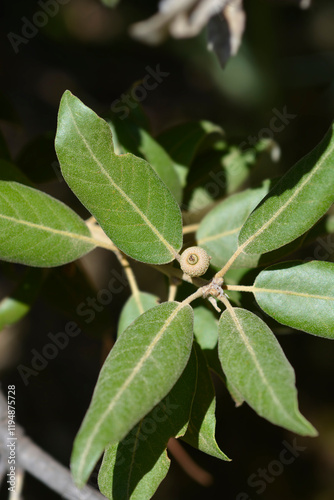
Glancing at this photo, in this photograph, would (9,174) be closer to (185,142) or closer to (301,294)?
(185,142)

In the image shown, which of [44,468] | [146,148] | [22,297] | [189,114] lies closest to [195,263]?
[146,148]

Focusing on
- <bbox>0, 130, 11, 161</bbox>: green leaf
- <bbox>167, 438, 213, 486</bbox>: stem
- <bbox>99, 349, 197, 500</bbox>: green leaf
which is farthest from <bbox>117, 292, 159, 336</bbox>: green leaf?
<bbox>167, 438, 213, 486</bbox>: stem

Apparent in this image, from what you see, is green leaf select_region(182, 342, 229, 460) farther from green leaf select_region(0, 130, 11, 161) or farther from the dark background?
the dark background

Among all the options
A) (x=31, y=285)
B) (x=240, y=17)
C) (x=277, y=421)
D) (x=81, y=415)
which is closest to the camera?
(x=277, y=421)

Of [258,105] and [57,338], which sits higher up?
[258,105]

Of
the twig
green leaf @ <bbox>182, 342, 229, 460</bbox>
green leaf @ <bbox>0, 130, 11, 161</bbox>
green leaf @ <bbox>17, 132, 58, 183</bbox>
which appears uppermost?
green leaf @ <bbox>0, 130, 11, 161</bbox>

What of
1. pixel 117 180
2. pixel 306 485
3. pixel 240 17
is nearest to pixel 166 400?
pixel 117 180

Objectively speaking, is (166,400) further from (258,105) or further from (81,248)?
(258,105)
